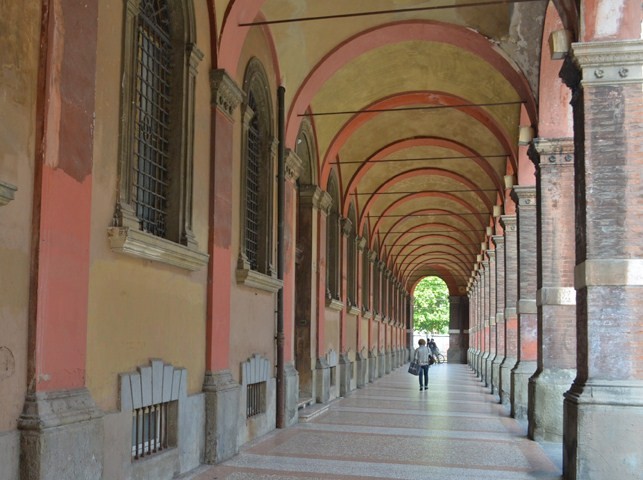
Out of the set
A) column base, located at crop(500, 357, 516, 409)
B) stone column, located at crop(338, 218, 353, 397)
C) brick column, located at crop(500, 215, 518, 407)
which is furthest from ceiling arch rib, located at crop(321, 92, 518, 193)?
column base, located at crop(500, 357, 516, 409)

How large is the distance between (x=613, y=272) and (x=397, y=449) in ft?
13.5

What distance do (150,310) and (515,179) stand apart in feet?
35.3

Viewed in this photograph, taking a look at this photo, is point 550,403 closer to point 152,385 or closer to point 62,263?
point 152,385

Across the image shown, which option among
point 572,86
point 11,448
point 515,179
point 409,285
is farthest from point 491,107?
point 409,285

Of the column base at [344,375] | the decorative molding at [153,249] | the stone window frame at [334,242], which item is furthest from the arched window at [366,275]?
the decorative molding at [153,249]

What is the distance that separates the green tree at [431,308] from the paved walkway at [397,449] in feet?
189

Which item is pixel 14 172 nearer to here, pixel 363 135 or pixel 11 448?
pixel 11 448

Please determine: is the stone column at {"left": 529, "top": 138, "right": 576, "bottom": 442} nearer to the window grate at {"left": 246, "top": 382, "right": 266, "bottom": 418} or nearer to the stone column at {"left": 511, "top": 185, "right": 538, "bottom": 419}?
the stone column at {"left": 511, "top": 185, "right": 538, "bottom": 419}

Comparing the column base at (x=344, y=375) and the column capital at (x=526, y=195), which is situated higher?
the column capital at (x=526, y=195)

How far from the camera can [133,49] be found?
712 cm

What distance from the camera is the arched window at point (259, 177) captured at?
11.5 m

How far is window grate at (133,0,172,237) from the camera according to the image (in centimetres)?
765

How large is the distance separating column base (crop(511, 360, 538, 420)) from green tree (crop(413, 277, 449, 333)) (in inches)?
2336

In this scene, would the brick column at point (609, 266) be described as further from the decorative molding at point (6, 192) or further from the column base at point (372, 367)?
the column base at point (372, 367)
